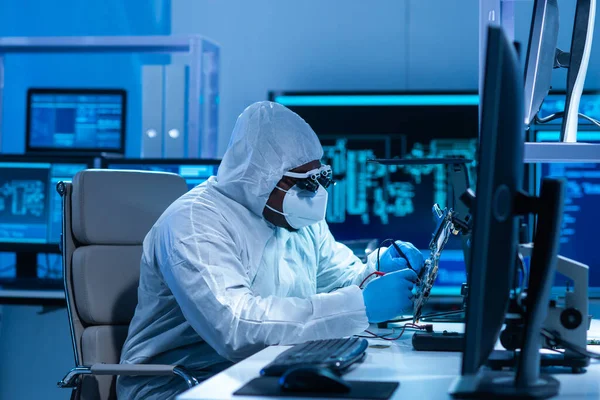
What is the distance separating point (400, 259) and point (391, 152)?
1.58 meters

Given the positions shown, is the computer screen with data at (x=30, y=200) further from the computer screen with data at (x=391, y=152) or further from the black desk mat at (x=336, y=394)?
the black desk mat at (x=336, y=394)

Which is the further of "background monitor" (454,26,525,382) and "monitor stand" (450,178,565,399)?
"monitor stand" (450,178,565,399)

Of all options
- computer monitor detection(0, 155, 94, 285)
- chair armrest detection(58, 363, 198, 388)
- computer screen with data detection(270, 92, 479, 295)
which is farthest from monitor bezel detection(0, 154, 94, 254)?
chair armrest detection(58, 363, 198, 388)

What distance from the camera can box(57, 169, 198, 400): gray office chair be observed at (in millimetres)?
1809

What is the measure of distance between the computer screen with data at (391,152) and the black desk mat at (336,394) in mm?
2268

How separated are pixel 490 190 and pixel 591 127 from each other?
259cm

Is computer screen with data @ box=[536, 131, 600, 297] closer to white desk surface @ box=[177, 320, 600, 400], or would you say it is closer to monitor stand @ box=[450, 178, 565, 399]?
white desk surface @ box=[177, 320, 600, 400]

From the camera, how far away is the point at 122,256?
6.31 feet

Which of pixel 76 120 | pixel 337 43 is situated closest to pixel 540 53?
pixel 337 43

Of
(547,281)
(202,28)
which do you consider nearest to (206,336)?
(547,281)

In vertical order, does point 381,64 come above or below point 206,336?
above

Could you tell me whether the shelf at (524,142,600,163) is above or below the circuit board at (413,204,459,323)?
above

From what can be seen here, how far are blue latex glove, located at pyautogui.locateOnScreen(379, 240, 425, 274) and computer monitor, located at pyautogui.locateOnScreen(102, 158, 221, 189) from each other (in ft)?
3.85

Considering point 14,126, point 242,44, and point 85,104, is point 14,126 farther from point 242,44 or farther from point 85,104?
point 242,44
